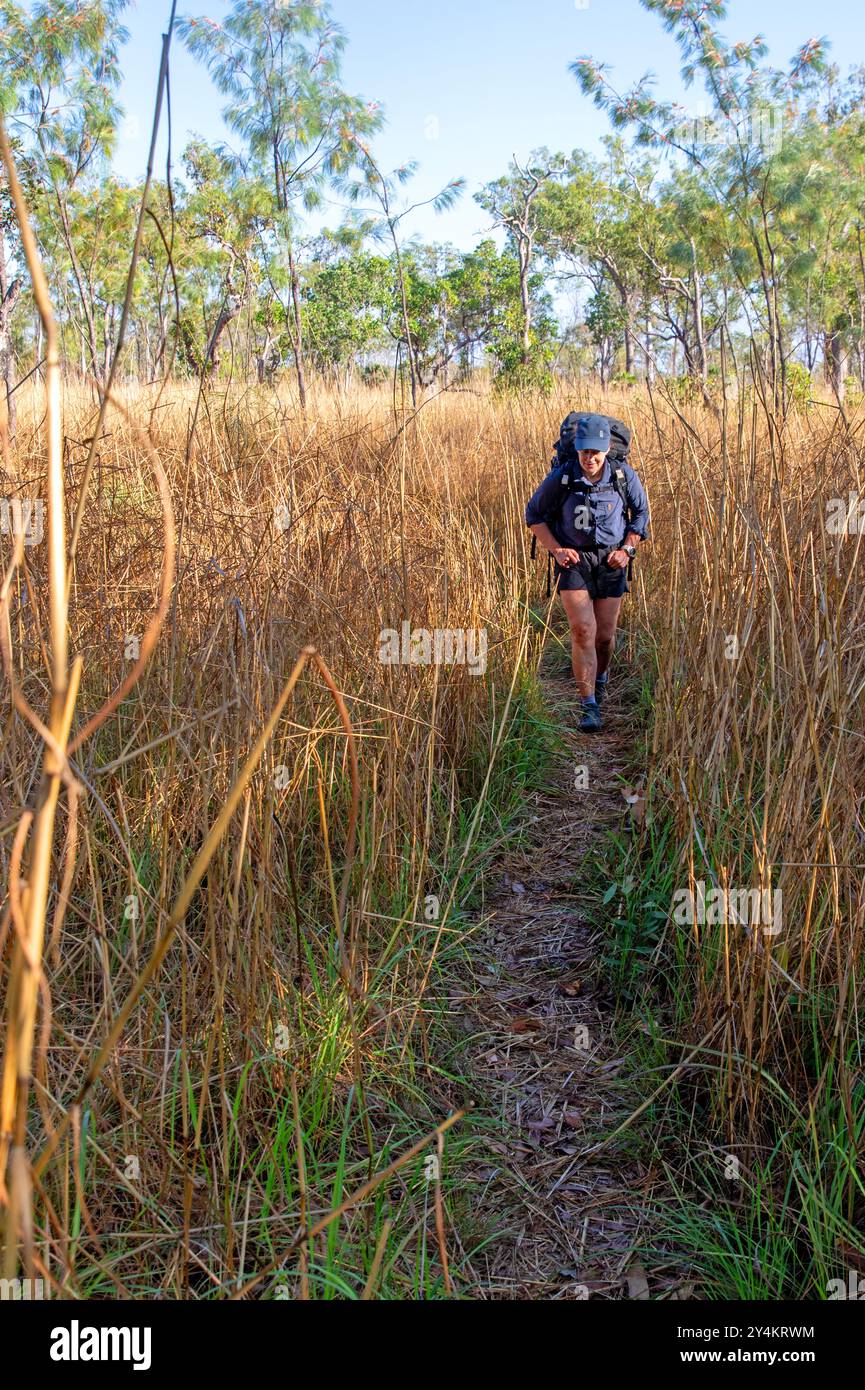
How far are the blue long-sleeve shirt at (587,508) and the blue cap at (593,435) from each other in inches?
5.9

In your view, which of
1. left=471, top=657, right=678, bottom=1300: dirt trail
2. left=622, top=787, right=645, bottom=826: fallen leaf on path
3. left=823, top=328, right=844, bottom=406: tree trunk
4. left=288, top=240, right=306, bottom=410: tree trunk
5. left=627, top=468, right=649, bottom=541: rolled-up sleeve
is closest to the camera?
left=471, top=657, right=678, bottom=1300: dirt trail

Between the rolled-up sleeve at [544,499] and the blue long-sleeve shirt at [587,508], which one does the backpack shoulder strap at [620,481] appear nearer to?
the blue long-sleeve shirt at [587,508]

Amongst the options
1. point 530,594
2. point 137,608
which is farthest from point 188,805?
point 530,594

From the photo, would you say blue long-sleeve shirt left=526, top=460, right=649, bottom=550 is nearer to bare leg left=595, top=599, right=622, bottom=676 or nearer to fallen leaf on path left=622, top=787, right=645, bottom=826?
bare leg left=595, top=599, right=622, bottom=676

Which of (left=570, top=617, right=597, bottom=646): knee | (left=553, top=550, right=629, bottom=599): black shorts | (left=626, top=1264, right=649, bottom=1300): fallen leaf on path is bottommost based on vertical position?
(left=626, top=1264, right=649, bottom=1300): fallen leaf on path

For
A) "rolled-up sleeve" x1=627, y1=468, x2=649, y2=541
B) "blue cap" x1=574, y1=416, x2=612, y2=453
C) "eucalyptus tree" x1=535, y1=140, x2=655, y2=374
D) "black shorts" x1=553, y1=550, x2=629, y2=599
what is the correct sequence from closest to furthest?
"blue cap" x1=574, y1=416, x2=612, y2=453 < "black shorts" x1=553, y1=550, x2=629, y2=599 < "rolled-up sleeve" x1=627, y1=468, x2=649, y2=541 < "eucalyptus tree" x1=535, y1=140, x2=655, y2=374

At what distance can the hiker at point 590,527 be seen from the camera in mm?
3668

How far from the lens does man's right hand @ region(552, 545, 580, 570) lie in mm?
3660

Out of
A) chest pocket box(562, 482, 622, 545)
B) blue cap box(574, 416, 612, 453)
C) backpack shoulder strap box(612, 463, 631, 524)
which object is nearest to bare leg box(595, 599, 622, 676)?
chest pocket box(562, 482, 622, 545)

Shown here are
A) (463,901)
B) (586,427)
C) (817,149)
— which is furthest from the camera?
(817,149)

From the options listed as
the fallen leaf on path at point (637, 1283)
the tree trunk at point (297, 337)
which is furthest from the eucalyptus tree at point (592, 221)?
the fallen leaf on path at point (637, 1283)

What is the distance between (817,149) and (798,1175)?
9.20m

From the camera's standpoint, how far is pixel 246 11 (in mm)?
6871
